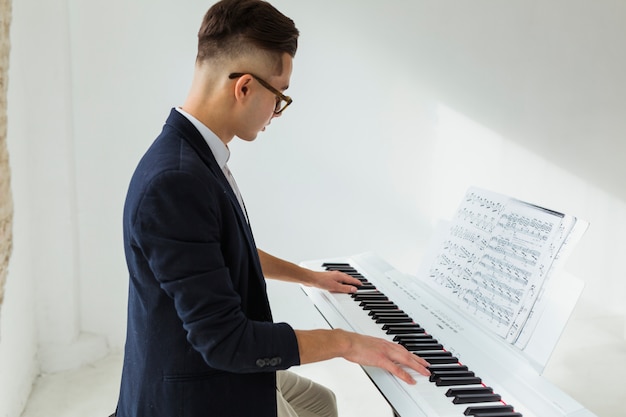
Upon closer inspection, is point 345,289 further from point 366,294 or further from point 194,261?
point 194,261

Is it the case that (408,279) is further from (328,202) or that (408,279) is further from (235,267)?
(328,202)

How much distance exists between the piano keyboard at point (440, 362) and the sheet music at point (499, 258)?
0.24ft

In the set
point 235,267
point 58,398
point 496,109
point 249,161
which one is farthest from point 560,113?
point 58,398

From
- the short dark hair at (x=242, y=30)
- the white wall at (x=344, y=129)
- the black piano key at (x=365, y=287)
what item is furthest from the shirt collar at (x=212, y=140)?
the white wall at (x=344, y=129)

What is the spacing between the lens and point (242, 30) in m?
1.23

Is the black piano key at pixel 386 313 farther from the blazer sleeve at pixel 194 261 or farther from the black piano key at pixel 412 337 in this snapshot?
the blazer sleeve at pixel 194 261

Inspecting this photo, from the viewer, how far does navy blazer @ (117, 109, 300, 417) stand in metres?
1.05

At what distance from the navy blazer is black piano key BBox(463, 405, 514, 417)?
15.0 inches

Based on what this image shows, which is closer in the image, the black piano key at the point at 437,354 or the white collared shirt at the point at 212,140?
the white collared shirt at the point at 212,140

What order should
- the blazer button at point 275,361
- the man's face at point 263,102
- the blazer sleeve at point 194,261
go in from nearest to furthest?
the blazer sleeve at point 194,261
the blazer button at point 275,361
the man's face at point 263,102

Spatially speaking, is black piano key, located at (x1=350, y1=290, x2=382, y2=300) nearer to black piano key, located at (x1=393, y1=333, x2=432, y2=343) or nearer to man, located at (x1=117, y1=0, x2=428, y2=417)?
black piano key, located at (x1=393, y1=333, x2=432, y2=343)

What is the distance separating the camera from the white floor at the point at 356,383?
Result: 2.64m

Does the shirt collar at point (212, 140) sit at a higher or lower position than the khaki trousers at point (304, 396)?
higher

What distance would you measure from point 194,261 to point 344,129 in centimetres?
224
